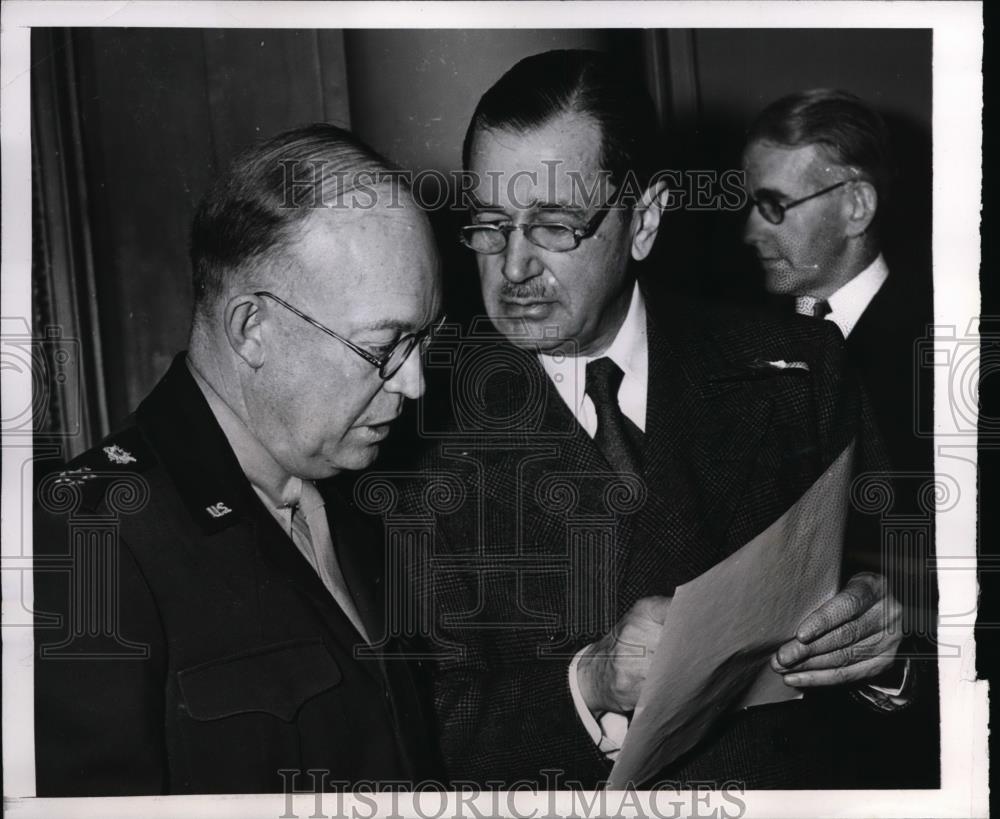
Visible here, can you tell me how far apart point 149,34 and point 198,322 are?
0.39 meters

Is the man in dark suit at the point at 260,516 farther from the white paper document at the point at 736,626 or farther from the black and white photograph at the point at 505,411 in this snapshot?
the white paper document at the point at 736,626

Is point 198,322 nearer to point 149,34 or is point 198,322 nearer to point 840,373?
point 149,34

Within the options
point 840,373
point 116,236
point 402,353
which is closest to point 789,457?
point 840,373

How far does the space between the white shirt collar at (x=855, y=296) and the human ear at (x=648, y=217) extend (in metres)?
0.25

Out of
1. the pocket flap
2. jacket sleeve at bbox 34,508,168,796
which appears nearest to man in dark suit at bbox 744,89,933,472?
the pocket flap

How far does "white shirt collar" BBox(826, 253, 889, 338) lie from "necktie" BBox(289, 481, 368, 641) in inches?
27.6

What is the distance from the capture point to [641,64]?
4.62ft

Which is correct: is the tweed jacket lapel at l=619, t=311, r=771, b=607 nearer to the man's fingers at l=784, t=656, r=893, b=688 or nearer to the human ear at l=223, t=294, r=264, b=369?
the man's fingers at l=784, t=656, r=893, b=688

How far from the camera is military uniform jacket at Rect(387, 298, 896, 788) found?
1387mm

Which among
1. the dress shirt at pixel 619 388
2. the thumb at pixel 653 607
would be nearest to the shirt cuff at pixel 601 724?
the dress shirt at pixel 619 388

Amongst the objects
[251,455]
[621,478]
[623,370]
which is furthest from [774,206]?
[251,455]

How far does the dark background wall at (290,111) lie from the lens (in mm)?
1385

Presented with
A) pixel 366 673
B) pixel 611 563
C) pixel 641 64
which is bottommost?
pixel 366 673

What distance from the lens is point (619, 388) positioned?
4.63 ft
